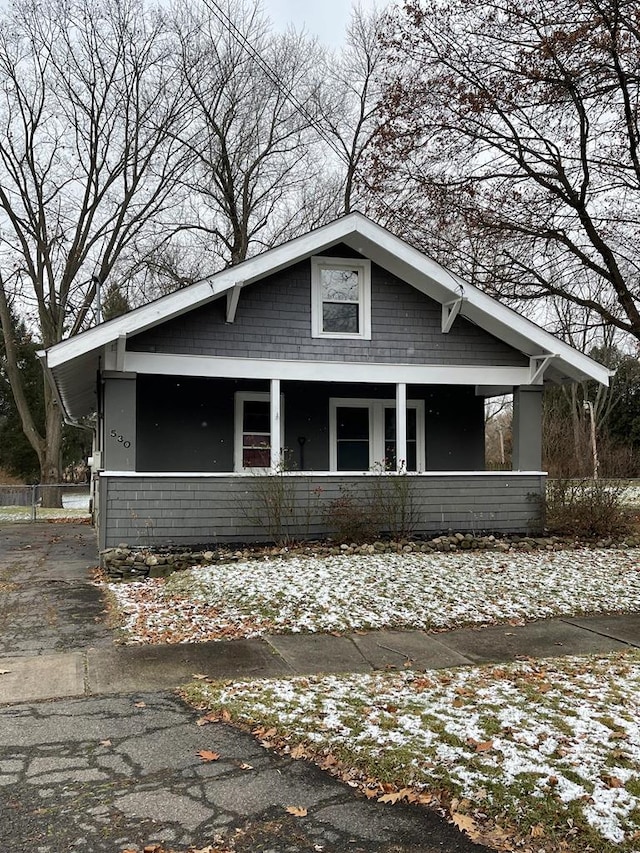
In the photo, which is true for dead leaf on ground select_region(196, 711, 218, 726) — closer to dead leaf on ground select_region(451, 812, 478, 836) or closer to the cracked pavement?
the cracked pavement

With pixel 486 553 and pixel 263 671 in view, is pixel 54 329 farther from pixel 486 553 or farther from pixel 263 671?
pixel 263 671

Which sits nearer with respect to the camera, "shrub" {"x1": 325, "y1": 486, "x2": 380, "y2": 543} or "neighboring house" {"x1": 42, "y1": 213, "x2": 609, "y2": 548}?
"neighboring house" {"x1": 42, "y1": 213, "x2": 609, "y2": 548}

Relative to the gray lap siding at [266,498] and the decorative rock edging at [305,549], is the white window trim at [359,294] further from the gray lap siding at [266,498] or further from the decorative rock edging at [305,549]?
the decorative rock edging at [305,549]

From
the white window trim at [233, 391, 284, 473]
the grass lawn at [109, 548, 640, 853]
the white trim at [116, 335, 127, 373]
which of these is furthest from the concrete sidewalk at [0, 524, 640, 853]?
the white window trim at [233, 391, 284, 473]

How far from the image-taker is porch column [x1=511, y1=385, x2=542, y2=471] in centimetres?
1215

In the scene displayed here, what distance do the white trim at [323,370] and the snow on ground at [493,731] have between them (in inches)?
244

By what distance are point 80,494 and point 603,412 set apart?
98.1 ft

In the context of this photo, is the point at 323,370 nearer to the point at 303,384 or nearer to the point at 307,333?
the point at 307,333

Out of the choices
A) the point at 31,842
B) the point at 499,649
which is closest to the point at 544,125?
the point at 499,649

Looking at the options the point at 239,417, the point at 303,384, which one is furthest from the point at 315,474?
the point at 303,384

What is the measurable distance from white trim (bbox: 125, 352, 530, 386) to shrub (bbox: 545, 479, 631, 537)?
2045 mm

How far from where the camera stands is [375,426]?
1388 centimetres

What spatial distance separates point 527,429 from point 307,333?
13.4 ft

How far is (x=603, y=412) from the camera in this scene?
141 feet
